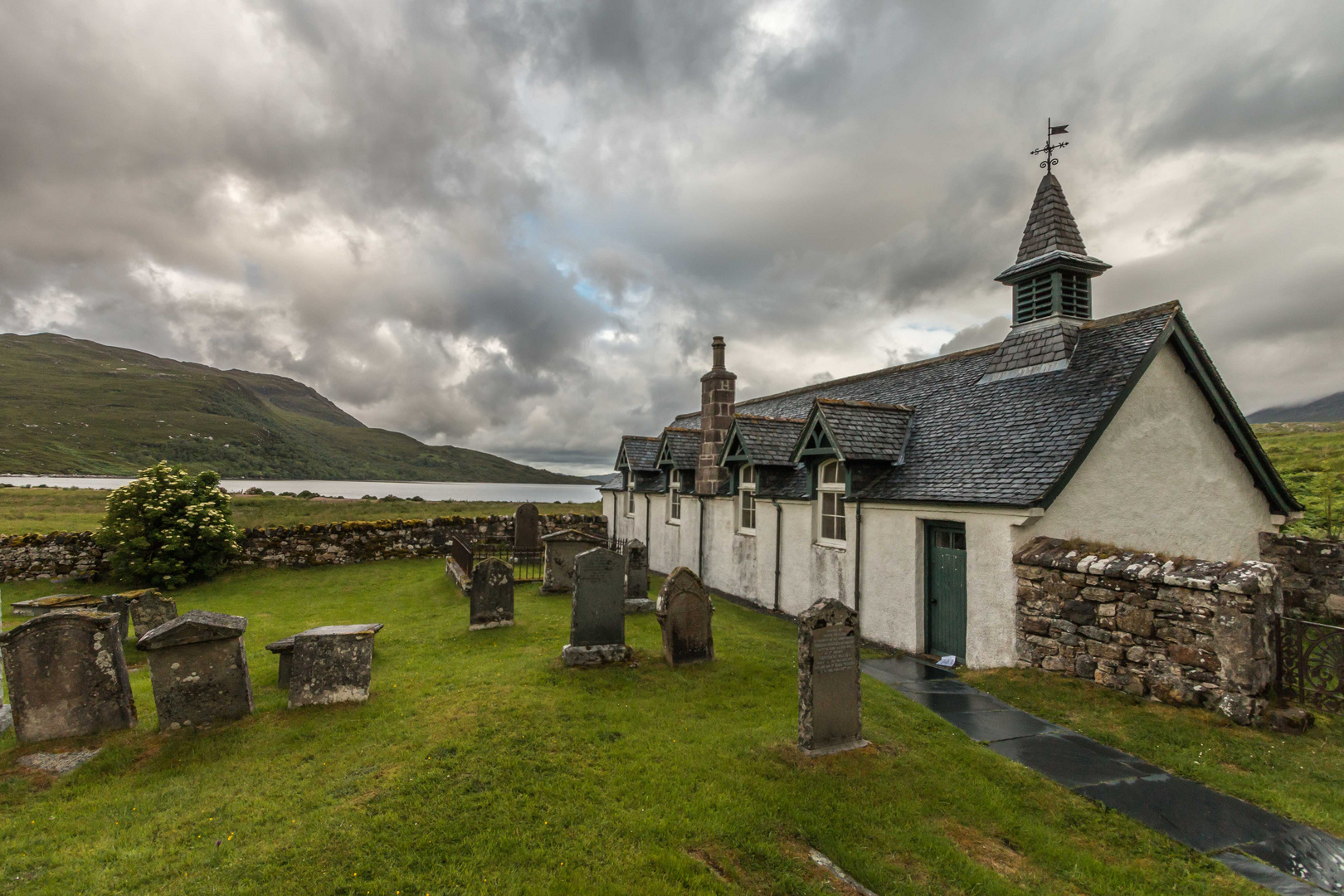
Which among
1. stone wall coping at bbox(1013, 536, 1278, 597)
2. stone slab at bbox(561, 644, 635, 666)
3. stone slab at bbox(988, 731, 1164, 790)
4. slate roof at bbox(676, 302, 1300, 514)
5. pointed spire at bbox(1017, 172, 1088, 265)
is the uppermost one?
pointed spire at bbox(1017, 172, 1088, 265)

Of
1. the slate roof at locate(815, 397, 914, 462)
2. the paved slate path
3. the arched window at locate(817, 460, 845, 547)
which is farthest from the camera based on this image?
the arched window at locate(817, 460, 845, 547)

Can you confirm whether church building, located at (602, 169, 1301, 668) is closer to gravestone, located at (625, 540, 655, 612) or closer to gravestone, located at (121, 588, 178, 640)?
gravestone, located at (625, 540, 655, 612)

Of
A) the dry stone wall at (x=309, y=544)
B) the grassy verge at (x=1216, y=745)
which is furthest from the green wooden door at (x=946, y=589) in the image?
the dry stone wall at (x=309, y=544)

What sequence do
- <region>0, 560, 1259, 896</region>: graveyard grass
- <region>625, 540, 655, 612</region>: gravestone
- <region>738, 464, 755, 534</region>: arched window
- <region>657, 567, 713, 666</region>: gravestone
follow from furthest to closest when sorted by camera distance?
<region>738, 464, 755, 534</region>: arched window → <region>625, 540, 655, 612</region>: gravestone → <region>657, 567, 713, 666</region>: gravestone → <region>0, 560, 1259, 896</region>: graveyard grass

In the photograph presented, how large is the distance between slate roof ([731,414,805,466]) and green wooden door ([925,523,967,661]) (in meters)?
5.22

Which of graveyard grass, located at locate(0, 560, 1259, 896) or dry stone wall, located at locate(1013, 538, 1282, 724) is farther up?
dry stone wall, located at locate(1013, 538, 1282, 724)

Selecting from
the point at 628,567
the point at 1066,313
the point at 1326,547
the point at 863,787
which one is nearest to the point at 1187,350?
the point at 1066,313

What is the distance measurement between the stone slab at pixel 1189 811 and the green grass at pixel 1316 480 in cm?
1372

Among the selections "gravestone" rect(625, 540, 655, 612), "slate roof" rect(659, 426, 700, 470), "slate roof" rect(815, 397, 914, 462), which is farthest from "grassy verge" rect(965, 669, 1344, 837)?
"slate roof" rect(659, 426, 700, 470)

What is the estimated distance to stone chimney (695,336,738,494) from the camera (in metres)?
19.1

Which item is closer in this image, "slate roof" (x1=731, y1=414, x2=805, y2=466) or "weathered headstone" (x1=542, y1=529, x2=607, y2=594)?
"weathered headstone" (x1=542, y1=529, x2=607, y2=594)

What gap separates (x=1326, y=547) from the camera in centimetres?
1295

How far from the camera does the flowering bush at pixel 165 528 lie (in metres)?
17.4

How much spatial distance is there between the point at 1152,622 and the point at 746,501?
10.9m
